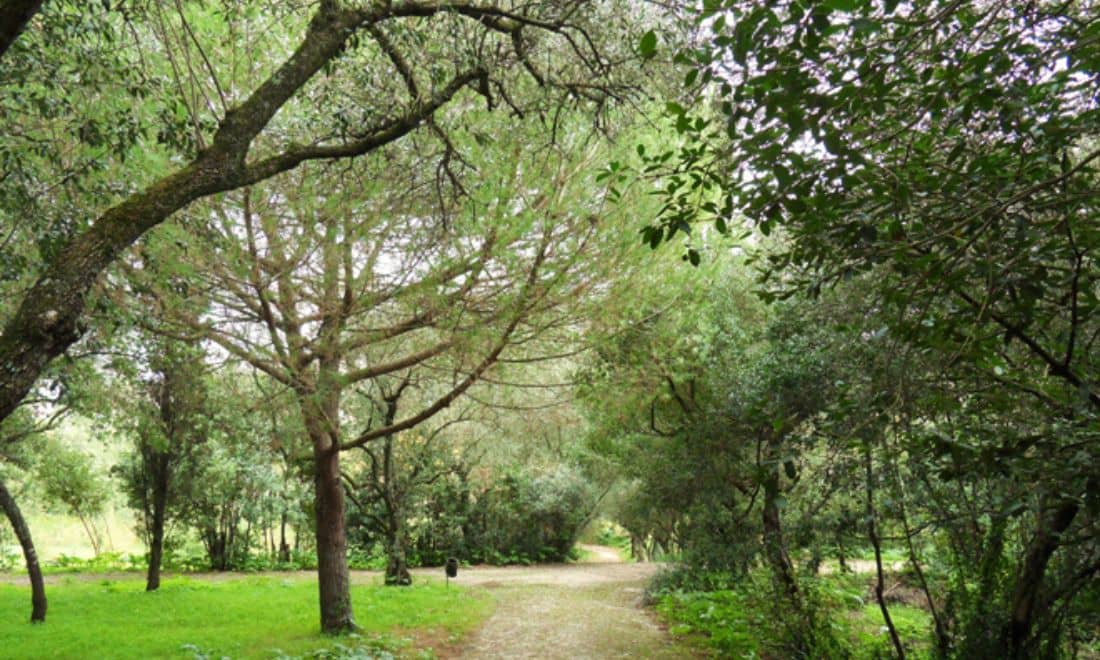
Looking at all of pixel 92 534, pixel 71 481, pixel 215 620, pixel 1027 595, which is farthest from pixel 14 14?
pixel 92 534

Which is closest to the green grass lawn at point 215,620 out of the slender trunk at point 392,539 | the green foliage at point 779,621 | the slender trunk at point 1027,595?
the slender trunk at point 392,539

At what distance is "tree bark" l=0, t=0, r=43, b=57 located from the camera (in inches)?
110

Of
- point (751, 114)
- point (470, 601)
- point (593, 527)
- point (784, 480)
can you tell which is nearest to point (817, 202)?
point (751, 114)

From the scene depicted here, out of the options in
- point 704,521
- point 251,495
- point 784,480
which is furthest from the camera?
point 251,495

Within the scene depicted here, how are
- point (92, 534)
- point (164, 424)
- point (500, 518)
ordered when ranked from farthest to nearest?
point (92, 534)
point (500, 518)
point (164, 424)

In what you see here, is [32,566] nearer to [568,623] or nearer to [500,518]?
[568,623]

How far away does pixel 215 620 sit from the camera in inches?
398

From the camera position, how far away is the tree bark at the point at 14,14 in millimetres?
2787

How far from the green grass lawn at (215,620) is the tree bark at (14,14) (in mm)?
6912

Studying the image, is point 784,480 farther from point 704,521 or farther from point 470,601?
point 470,601

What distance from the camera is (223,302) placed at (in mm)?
7293

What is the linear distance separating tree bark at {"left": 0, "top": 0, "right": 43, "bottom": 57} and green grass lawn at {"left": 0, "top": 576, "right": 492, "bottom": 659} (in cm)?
691

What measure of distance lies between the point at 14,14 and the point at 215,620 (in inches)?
386

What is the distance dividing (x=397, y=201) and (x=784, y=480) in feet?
24.6
